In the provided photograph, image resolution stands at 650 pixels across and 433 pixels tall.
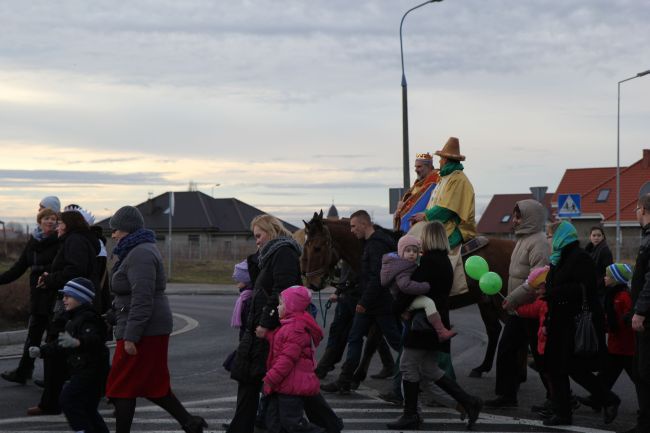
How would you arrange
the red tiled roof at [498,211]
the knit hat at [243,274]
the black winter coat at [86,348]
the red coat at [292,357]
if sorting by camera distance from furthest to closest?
the red tiled roof at [498,211], the knit hat at [243,274], the black winter coat at [86,348], the red coat at [292,357]

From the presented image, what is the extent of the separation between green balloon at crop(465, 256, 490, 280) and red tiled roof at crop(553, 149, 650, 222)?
180ft

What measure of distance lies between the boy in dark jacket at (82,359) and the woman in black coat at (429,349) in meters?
2.48

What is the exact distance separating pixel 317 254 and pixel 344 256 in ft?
1.37

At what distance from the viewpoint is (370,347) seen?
11266 mm

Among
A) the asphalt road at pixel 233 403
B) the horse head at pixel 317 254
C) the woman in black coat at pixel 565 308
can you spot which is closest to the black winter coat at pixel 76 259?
the asphalt road at pixel 233 403

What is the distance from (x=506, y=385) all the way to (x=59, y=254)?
14.4 feet

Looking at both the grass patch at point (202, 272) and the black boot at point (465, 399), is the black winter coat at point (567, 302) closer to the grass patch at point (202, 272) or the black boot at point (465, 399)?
the black boot at point (465, 399)

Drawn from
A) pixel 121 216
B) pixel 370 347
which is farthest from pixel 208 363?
pixel 121 216

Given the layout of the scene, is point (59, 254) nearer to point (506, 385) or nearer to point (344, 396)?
point (344, 396)

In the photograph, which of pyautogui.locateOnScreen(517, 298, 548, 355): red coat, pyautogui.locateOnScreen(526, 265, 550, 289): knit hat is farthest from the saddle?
pyautogui.locateOnScreen(526, 265, 550, 289): knit hat

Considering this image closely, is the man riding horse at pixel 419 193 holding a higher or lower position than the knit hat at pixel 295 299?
higher

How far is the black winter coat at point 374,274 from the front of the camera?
1030cm

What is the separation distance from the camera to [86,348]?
304 inches

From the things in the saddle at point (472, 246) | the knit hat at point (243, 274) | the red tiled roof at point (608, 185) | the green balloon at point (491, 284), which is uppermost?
the red tiled roof at point (608, 185)
